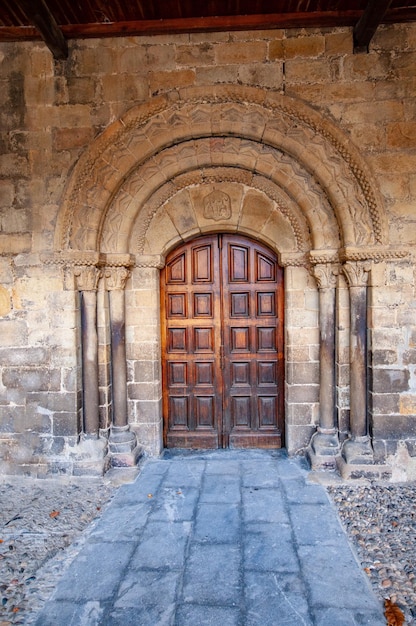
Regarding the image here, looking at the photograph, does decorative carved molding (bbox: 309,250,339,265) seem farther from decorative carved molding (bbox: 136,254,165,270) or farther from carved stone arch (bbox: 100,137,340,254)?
decorative carved molding (bbox: 136,254,165,270)

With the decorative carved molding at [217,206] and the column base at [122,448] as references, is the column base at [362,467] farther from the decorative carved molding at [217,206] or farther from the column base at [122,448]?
the decorative carved molding at [217,206]

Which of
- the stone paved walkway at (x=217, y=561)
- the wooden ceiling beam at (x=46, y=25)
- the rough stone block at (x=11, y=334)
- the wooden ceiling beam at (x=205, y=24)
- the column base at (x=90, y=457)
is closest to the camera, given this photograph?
the stone paved walkway at (x=217, y=561)

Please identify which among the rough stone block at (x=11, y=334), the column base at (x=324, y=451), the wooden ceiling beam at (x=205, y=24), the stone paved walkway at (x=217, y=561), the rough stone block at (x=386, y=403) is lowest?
the stone paved walkway at (x=217, y=561)

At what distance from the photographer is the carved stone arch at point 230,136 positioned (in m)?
3.85

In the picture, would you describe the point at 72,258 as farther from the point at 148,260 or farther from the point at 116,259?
the point at 148,260

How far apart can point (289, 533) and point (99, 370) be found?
226 cm

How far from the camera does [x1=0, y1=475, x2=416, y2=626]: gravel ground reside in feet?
8.09

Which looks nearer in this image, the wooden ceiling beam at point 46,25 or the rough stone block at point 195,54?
the wooden ceiling beam at point 46,25

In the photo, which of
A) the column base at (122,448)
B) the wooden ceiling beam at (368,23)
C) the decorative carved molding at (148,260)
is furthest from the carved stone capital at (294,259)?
the column base at (122,448)

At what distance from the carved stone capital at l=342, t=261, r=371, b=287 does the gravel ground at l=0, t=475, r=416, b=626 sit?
5.94ft

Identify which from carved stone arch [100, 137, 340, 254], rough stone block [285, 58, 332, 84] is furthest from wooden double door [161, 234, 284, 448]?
rough stone block [285, 58, 332, 84]

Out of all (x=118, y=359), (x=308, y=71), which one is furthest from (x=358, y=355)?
(x=308, y=71)

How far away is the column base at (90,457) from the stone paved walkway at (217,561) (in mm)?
339

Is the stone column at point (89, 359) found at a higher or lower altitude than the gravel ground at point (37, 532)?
higher
